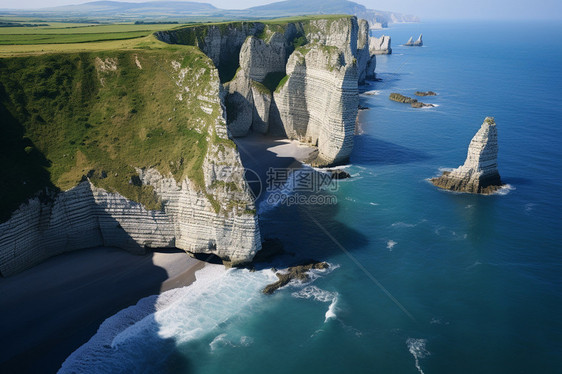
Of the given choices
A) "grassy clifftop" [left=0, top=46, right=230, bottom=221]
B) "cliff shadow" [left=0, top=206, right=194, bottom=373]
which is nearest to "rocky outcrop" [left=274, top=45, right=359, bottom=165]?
"grassy clifftop" [left=0, top=46, right=230, bottom=221]

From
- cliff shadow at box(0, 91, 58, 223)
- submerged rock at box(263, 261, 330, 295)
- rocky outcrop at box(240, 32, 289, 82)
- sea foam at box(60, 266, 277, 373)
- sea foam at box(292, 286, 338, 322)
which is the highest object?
rocky outcrop at box(240, 32, 289, 82)

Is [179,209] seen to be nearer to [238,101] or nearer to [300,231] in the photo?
[300,231]

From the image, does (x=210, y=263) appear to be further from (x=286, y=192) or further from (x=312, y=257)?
(x=286, y=192)

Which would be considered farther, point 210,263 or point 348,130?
point 348,130

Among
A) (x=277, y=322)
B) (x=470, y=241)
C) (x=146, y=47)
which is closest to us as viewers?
(x=277, y=322)

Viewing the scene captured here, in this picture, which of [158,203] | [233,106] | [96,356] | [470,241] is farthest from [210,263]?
[233,106]

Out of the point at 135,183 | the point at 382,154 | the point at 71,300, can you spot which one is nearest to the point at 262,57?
the point at 382,154

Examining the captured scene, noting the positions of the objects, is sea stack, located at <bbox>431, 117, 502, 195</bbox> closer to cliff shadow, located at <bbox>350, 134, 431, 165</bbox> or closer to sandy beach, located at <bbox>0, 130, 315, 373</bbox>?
cliff shadow, located at <bbox>350, 134, 431, 165</bbox>
